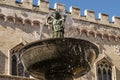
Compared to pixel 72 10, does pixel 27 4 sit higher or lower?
higher

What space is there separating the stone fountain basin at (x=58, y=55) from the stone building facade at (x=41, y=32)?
28.3ft

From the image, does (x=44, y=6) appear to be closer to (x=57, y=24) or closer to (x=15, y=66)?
(x=15, y=66)

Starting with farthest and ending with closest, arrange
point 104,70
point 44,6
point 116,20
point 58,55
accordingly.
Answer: point 116,20
point 104,70
point 44,6
point 58,55

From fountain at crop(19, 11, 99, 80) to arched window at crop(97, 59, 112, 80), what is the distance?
1278 centimetres

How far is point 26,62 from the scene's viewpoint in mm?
11758

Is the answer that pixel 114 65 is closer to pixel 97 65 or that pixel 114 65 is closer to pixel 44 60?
pixel 97 65

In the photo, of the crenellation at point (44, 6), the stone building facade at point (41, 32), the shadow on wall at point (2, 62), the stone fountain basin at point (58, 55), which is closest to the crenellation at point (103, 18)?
the stone building facade at point (41, 32)

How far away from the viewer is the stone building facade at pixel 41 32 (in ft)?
73.2

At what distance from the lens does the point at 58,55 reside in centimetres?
1130

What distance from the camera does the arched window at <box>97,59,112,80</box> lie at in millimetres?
24750

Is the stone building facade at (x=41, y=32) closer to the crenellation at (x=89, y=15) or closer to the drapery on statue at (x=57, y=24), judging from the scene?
the crenellation at (x=89, y=15)

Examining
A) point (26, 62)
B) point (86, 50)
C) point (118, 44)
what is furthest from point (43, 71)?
point (118, 44)

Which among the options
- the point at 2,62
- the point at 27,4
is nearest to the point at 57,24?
the point at 2,62

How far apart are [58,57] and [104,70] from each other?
13980mm
